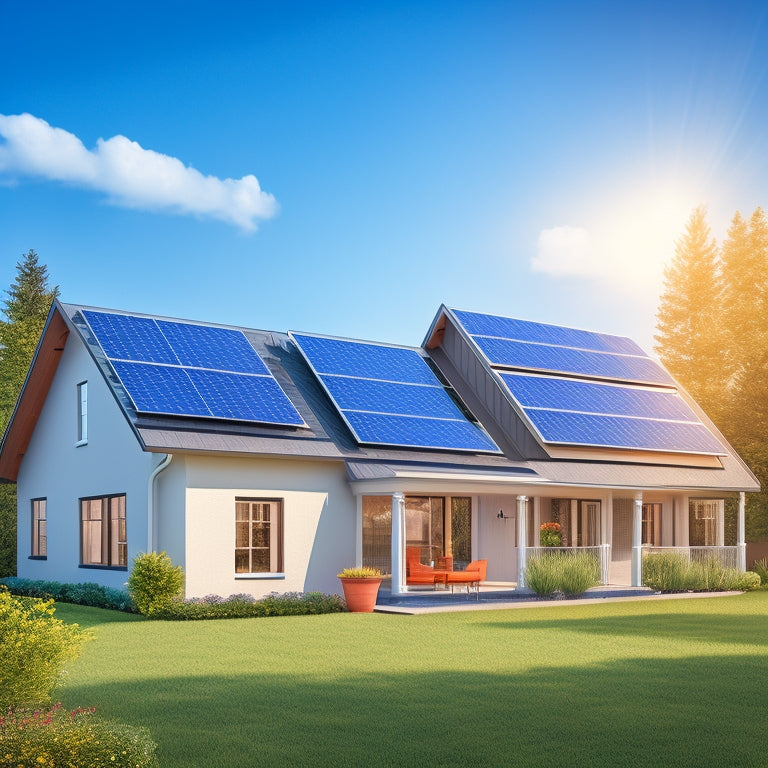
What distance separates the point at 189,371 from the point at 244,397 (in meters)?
1.43

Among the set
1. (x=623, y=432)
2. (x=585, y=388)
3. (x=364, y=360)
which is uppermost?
(x=364, y=360)

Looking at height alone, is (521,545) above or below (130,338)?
below

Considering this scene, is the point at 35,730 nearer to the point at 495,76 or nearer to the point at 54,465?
the point at 54,465

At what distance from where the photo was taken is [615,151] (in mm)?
27062

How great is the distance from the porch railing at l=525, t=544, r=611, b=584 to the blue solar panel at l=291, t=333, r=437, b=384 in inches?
227

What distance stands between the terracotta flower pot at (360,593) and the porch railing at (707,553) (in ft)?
29.3

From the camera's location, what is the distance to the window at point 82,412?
2375 cm

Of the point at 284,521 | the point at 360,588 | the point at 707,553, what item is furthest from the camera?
the point at 707,553

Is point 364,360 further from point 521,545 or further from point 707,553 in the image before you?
point 707,553

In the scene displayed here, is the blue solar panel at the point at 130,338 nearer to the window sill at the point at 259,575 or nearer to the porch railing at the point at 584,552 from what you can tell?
the window sill at the point at 259,575

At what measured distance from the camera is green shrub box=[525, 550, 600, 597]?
2231cm

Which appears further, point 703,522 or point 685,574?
point 703,522

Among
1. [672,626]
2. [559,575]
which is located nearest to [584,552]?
[559,575]

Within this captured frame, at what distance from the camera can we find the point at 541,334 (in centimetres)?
3006
